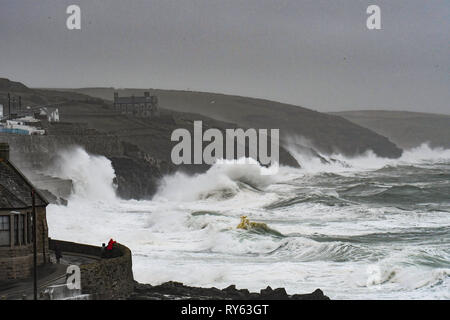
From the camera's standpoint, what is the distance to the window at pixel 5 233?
16594 mm

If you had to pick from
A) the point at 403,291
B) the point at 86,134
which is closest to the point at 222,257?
the point at 403,291

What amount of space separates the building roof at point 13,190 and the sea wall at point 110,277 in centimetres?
186

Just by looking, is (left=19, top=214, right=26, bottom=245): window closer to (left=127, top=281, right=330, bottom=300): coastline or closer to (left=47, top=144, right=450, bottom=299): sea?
(left=127, top=281, right=330, bottom=300): coastline

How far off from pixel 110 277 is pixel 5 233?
7.33 feet

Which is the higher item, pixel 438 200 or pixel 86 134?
pixel 86 134

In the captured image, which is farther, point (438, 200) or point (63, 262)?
point (438, 200)

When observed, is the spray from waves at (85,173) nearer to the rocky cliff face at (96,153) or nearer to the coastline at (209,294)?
the rocky cliff face at (96,153)

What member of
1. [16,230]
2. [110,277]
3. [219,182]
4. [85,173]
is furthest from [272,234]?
[219,182]

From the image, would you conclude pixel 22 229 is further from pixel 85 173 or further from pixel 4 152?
pixel 85 173
